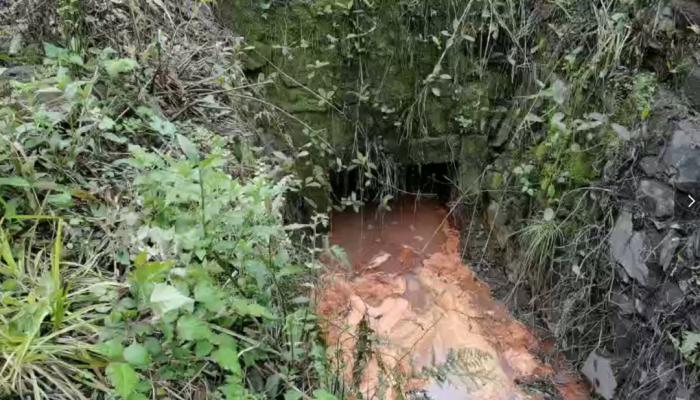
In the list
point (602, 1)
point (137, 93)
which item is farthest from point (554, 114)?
point (137, 93)

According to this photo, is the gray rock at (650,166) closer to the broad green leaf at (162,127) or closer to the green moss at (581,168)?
the green moss at (581,168)

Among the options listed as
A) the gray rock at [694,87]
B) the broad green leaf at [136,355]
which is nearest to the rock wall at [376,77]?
the gray rock at [694,87]

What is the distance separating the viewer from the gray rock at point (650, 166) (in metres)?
2.56

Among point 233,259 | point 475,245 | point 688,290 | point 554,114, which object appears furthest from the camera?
point 475,245

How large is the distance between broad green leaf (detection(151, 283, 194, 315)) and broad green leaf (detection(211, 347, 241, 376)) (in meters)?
0.15

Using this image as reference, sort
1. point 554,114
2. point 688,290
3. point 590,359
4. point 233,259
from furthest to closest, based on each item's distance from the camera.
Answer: point 554,114 → point 590,359 → point 688,290 → point 233,259

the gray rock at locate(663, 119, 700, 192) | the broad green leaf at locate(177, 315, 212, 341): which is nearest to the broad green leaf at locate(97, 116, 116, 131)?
the broad green leaf at locate(177, 315, 212, 341)

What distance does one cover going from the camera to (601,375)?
2771mm

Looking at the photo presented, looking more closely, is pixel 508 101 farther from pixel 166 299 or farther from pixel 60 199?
pixel 166 299

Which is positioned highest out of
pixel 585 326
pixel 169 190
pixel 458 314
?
pixel 169 190

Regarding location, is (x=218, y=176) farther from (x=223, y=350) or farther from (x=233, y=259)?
(x=223, y=350)

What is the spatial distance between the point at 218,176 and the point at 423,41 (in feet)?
7.65

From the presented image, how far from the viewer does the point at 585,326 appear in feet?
9.65

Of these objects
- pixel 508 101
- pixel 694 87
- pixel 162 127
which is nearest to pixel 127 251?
pixel 162 127
